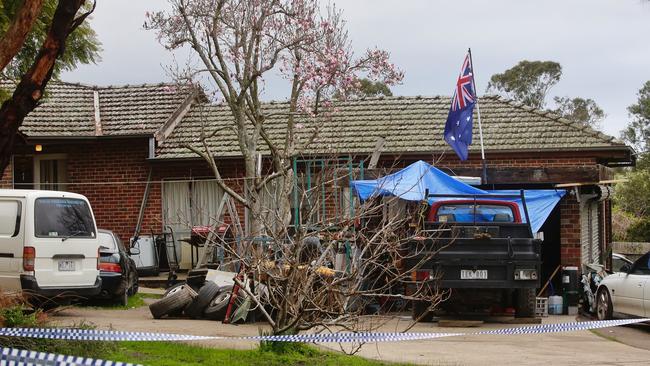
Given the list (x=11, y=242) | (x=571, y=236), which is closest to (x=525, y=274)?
(x=571, y=236)

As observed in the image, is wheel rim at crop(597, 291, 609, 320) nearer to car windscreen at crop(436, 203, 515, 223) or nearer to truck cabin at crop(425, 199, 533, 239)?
truck cabin at crop(425, 199, 533, 239)

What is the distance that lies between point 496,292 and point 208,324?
459cm

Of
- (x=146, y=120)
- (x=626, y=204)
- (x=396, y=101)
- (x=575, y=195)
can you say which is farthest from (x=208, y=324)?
(x=626, y=204)

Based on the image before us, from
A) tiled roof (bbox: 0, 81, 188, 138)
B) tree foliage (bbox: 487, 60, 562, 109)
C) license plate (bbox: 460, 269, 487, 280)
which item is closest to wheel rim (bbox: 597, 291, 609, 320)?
license plate (bbox: 460, 269, 487, 280)

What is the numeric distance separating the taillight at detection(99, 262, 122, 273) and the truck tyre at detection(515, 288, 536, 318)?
22.3 ft

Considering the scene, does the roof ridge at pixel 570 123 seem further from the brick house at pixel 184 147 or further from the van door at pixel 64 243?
the van door at pixel 64 243

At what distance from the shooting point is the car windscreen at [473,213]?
1530cm

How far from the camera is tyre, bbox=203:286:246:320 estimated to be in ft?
46.0

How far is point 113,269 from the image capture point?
1595cm

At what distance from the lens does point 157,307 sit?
1430 centimetres

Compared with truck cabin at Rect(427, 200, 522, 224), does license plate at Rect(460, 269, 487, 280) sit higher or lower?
lower

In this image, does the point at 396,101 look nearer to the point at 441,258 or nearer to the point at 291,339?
the point at 441,258

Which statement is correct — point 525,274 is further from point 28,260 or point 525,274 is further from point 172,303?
point 28,260

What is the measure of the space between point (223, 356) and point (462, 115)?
9.75m
